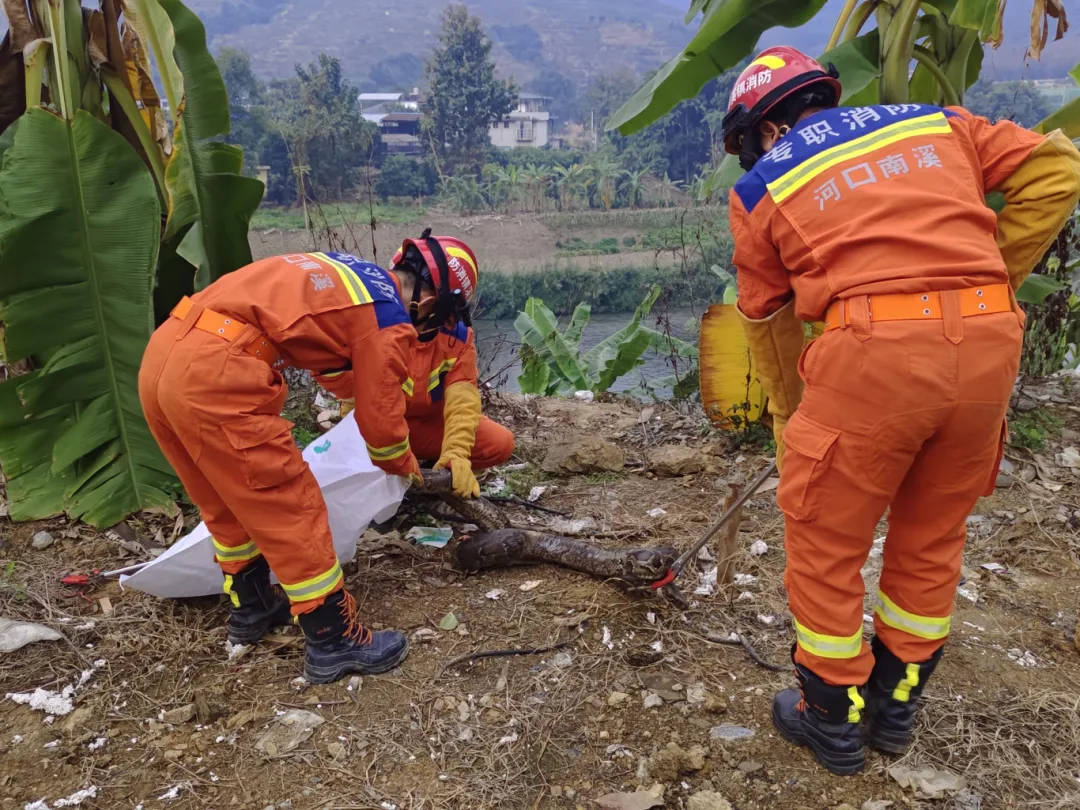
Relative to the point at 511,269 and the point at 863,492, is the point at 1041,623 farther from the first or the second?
the point at 511,269

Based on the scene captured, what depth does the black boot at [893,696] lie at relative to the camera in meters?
2.22

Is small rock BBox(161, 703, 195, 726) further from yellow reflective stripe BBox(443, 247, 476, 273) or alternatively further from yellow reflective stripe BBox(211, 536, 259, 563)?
yellow reflective stripe BBox(443, 247, 476, 273)

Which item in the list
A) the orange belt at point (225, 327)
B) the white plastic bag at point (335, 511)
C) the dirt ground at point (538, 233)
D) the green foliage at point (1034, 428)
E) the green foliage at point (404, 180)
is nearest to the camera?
the orange belt at point (225, 327)

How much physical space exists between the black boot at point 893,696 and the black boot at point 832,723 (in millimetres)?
80

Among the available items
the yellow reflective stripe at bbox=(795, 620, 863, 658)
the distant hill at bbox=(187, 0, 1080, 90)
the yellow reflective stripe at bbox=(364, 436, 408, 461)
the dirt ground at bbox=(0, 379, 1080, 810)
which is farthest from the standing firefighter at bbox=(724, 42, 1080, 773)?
the distant hill at bbox=(187, 0, 1080, 90)

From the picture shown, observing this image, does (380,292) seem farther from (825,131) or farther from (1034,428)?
(1034,428)

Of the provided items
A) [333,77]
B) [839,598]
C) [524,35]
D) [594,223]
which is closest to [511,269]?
[594,223]

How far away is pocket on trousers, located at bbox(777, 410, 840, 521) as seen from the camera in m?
1.97

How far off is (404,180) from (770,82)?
38.9m

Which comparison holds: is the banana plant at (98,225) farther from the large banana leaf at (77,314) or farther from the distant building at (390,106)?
the distant building at (390,106)

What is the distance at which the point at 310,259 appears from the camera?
2.76m

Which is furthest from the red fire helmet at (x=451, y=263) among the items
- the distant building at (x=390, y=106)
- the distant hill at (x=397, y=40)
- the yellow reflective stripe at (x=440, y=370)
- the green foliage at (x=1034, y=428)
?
the distant hill at (x=397, y=40)

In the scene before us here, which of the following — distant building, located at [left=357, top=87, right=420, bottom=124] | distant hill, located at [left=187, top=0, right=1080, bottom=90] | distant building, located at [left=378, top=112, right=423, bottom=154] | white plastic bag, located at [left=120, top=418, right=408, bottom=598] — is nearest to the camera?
white plastic bag, located at [left=120, top=418, right=408, bottom=598]

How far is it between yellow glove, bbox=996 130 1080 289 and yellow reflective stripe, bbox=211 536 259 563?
105 inches
